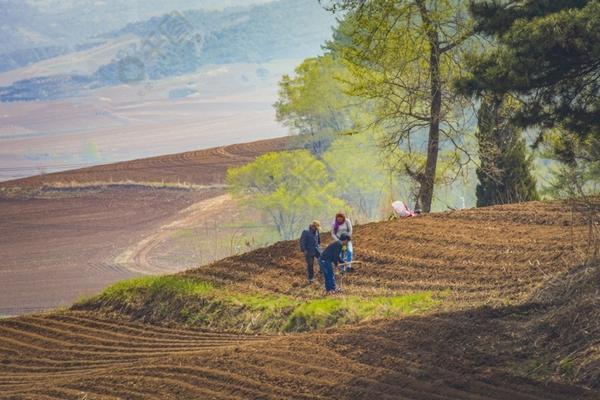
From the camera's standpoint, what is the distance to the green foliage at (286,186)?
50625 mm

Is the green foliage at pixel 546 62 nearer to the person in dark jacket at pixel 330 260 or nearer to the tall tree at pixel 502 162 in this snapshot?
the person in dark jacket at pixel 330 260

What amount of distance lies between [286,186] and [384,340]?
40.2m

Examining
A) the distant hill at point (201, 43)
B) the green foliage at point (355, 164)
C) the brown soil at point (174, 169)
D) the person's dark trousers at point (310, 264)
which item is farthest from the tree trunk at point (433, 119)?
the distant hill at point (201, 43)

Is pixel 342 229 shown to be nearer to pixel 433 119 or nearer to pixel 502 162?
pixel 433 119

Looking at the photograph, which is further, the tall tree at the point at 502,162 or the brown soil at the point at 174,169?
the brown soil at the point at 174,169

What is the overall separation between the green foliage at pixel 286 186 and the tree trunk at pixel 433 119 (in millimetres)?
24433

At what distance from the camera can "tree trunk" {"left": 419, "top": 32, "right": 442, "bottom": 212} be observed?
2414 cm

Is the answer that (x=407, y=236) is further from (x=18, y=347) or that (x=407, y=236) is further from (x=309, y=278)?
(x=18, y=347)

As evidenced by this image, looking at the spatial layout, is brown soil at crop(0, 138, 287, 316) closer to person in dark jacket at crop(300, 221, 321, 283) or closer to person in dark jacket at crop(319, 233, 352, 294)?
person in dark jacket at crop(300, 221, 321, 283)

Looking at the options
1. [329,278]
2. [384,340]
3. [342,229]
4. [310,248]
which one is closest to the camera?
[384,340]

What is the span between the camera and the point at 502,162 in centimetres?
2855

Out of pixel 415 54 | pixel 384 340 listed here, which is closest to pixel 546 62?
pixel 384 340

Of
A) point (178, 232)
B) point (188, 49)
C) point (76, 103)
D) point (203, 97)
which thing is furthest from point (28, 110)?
point (178, 232)

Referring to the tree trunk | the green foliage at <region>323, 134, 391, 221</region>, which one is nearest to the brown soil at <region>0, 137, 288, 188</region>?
the green foliage at <region>323, 134, 391, 221</region>
